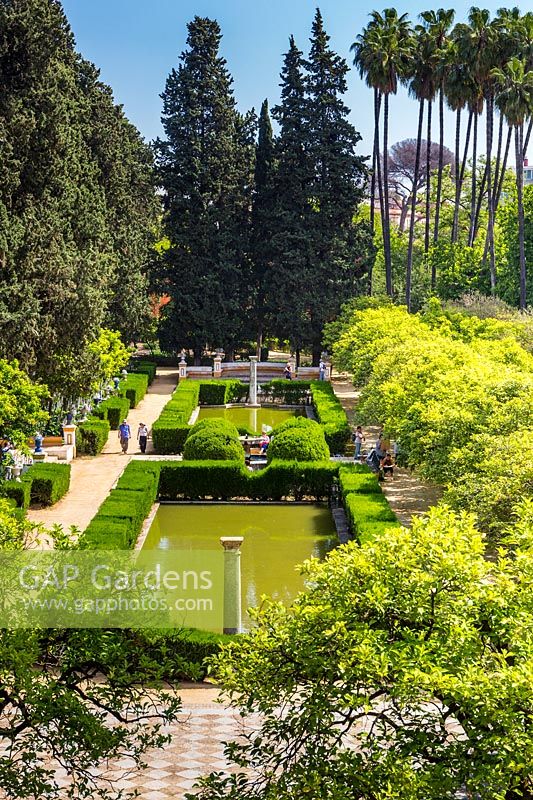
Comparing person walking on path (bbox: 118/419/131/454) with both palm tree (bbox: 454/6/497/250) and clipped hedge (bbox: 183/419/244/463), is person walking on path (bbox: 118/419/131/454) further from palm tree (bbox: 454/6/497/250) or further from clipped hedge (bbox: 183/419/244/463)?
palm tree (bbox: 454/6/497/250)

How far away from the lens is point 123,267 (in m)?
52.7

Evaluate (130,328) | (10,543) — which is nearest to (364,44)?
(130,328)

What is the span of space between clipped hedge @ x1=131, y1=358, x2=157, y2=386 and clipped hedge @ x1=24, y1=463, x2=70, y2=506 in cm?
2526

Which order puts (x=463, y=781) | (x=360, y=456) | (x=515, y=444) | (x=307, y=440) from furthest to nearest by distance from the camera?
(x=360, y=456)
(x=307, y=440)
(x=515, y=444)
(x=463, y=781)

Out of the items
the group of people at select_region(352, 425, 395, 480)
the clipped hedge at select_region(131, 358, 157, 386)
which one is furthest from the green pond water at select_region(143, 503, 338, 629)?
the clipped hedge at select_region(131, 358, 157, 386)

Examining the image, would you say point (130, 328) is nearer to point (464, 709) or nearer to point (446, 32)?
point (446, 32)

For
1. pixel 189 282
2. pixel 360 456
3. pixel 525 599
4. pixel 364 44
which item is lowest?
pixel 360 456

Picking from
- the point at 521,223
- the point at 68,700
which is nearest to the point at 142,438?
the point at 521,223

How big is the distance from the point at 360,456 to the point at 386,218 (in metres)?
29.3

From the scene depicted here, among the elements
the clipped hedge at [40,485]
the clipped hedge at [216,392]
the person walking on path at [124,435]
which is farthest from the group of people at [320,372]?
the clipped hedge at [40,485]

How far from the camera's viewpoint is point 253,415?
50156 mm

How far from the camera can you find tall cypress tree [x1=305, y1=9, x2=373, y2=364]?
60.3 m

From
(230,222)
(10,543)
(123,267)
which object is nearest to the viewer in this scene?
(10,543)

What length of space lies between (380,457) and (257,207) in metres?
30.6
